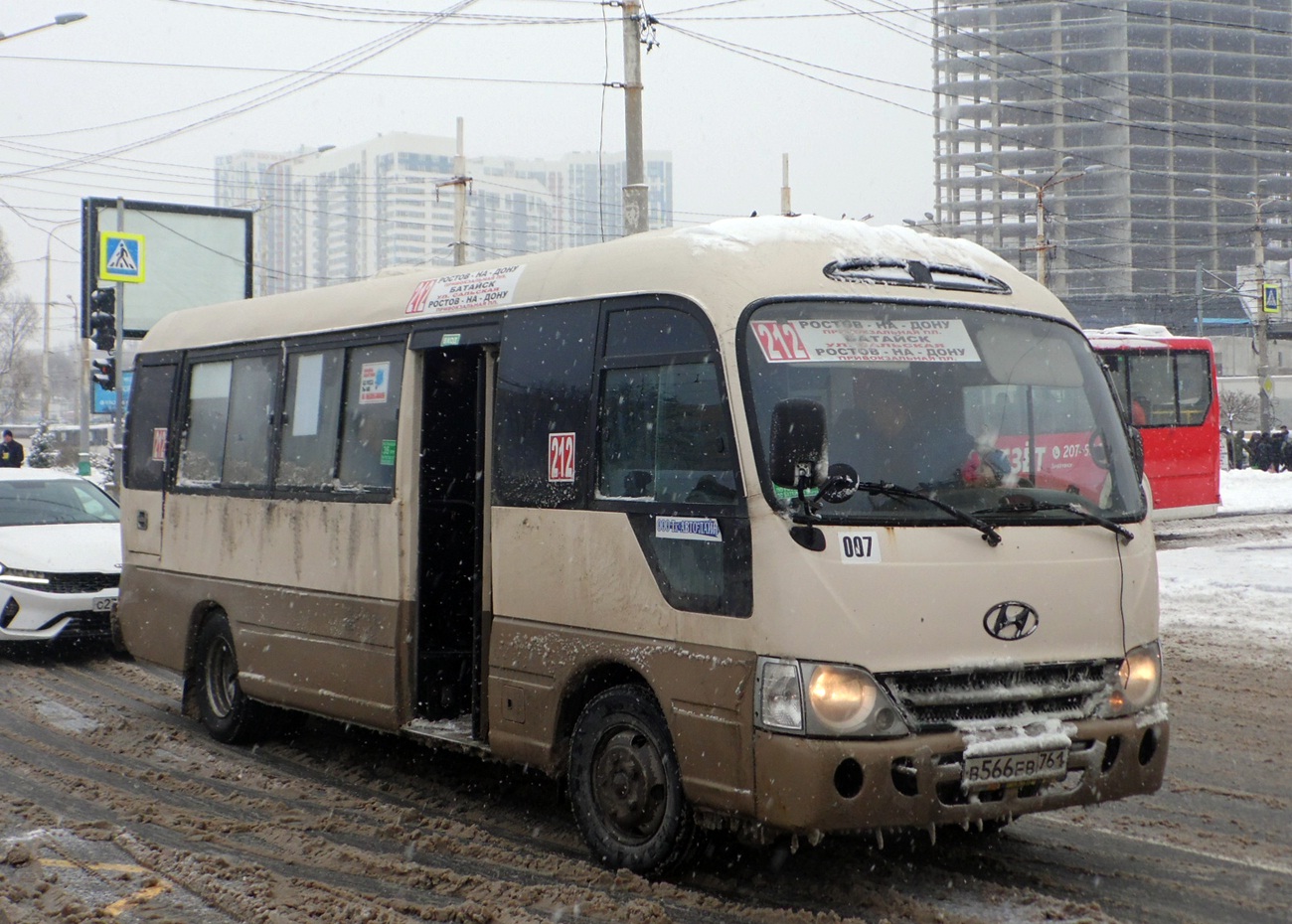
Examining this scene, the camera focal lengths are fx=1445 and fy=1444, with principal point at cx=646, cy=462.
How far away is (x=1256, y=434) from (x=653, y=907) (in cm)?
4433

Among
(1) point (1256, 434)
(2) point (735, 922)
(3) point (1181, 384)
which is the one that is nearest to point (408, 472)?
(2) point (735, 922)

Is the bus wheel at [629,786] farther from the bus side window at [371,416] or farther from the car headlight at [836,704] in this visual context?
the bus side window at [371,416]

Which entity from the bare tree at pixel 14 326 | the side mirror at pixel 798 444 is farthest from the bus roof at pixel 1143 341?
the bare tree at pixel 14 326

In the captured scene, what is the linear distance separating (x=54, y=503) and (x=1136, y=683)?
1096cm

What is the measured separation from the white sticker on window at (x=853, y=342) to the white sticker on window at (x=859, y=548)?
72cm

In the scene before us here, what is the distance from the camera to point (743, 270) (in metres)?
5.74

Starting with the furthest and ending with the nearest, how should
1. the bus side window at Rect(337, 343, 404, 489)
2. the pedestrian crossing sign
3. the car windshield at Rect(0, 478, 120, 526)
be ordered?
the pedestrian crossing sign, the car windshield at Rect(0, 478, 120, 526), the bus side window at Rect(337, 343, 404, 489)

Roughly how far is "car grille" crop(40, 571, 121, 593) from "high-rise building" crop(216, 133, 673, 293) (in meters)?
58.9

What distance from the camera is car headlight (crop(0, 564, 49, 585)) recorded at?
472 inches

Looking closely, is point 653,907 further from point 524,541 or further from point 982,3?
point 982,3

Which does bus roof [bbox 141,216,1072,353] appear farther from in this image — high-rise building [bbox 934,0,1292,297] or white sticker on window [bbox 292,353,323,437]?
high-rise building [bbox 934,0,1292,297]

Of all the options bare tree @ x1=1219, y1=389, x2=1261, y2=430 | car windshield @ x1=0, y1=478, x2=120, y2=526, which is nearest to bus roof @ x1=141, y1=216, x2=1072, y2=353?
car windshield @ x1=0, y1=478, x2=120, y2=526

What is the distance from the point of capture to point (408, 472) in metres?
7.44

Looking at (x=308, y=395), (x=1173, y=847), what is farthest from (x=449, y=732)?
(x=1173, y=847)
